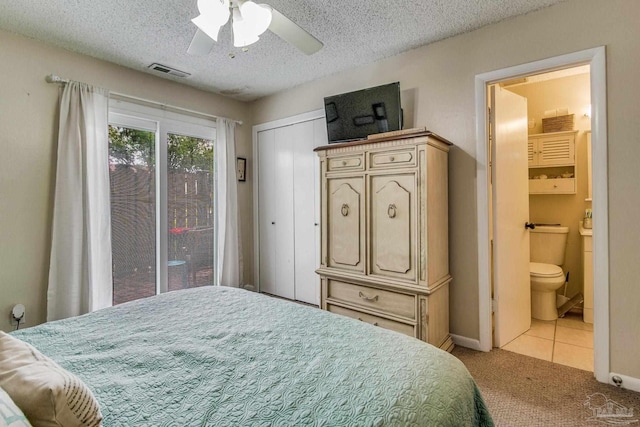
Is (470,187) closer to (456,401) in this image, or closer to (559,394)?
(559,394)

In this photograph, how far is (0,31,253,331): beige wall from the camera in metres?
2.46

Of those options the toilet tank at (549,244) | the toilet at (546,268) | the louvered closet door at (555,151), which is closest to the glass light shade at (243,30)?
the toilet at (546,268)

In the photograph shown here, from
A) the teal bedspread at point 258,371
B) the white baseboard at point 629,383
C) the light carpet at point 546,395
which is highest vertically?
the teal bedspread at point 258,371

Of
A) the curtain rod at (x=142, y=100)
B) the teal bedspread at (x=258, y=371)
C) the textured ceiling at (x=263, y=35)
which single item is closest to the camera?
the teal bedspread at (x=258, y=371)

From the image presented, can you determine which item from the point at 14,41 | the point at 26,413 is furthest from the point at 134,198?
the point at 26,413

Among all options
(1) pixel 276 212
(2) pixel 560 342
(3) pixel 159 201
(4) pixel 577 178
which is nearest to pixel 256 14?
(3) pixel 159 201

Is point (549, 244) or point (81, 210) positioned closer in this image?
point (81, 210)

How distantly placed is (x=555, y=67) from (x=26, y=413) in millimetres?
3108

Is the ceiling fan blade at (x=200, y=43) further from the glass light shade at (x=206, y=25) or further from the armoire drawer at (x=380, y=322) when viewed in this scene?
the armoire drawer at (x=380, y=322)

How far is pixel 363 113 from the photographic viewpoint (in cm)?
298

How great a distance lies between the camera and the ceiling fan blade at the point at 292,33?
1767 millimetres

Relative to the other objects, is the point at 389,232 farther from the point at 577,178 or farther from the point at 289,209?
the point at 577,178

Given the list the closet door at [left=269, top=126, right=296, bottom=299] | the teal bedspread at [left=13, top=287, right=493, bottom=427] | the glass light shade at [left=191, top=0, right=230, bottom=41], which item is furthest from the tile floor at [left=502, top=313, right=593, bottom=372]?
the glass light shade at [left=191, top=0, right=230, bottom=41]

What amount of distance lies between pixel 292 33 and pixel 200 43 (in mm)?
573
